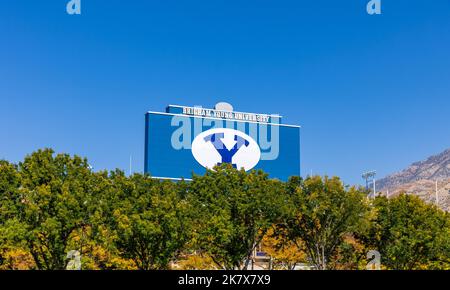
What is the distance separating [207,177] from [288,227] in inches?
319

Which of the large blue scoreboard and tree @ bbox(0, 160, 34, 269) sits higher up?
the large blue scoreboard

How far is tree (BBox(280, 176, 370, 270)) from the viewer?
150 feet

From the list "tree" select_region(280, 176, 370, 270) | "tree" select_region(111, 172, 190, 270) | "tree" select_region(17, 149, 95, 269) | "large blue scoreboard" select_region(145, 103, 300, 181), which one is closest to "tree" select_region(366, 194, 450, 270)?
"tree" select_region(280, 176, 370, 270)

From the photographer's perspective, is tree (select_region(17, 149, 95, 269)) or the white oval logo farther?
the white oval logo

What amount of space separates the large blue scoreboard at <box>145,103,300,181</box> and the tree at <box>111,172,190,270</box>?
2762cm

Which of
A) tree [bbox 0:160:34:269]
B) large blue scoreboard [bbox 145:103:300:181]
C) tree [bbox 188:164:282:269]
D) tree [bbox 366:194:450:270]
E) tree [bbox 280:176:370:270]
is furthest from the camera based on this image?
large blue scoreboard [bbox 145:103:300:181]

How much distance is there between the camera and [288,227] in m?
47.7

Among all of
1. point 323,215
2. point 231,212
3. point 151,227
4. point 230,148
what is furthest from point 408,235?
point 230,148

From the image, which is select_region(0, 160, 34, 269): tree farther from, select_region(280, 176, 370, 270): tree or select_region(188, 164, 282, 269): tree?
select_region(280, 176, 370, 270): tree

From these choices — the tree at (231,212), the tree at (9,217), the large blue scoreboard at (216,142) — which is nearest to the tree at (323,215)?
the tree at (231,212)

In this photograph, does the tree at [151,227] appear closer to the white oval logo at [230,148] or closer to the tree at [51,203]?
the tree at [51,203]

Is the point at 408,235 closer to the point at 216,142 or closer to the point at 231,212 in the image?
the point at 231,212
